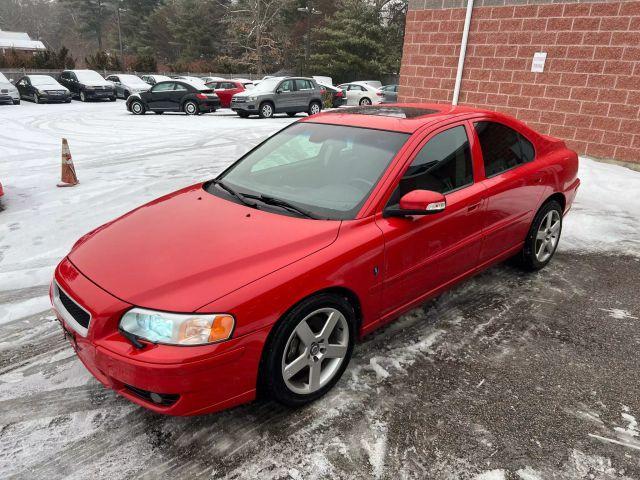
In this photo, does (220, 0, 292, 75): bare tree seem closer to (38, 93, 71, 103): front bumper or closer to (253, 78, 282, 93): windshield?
(38, 93, 71, 103): front bumper

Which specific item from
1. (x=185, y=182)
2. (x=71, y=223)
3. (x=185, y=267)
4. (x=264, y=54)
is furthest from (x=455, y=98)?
(x=264, y=54)

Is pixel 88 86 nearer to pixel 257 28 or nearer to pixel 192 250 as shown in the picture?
pixel 257 28

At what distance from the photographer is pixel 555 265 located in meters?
4.73

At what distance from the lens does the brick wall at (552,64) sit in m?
7.95

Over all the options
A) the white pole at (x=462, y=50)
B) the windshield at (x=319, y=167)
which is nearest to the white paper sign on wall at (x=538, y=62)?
the white pole at (x=462, y=50)

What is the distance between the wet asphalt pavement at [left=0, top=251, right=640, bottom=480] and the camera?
2.31 m

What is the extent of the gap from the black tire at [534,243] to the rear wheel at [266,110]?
15.2m

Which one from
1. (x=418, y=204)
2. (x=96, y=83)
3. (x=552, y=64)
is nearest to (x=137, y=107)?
(x=96, y=83)

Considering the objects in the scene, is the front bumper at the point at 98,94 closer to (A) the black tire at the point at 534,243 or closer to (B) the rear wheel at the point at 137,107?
(B) the rear wheel at the point at 137,107

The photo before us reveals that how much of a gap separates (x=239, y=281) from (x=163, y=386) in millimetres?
592

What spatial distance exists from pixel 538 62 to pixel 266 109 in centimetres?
1148

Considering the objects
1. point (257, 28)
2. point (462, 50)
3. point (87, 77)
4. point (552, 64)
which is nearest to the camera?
point (552, 64)

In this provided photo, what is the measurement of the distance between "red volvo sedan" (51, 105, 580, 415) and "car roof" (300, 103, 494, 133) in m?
0.02

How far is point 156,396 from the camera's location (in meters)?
2.23
